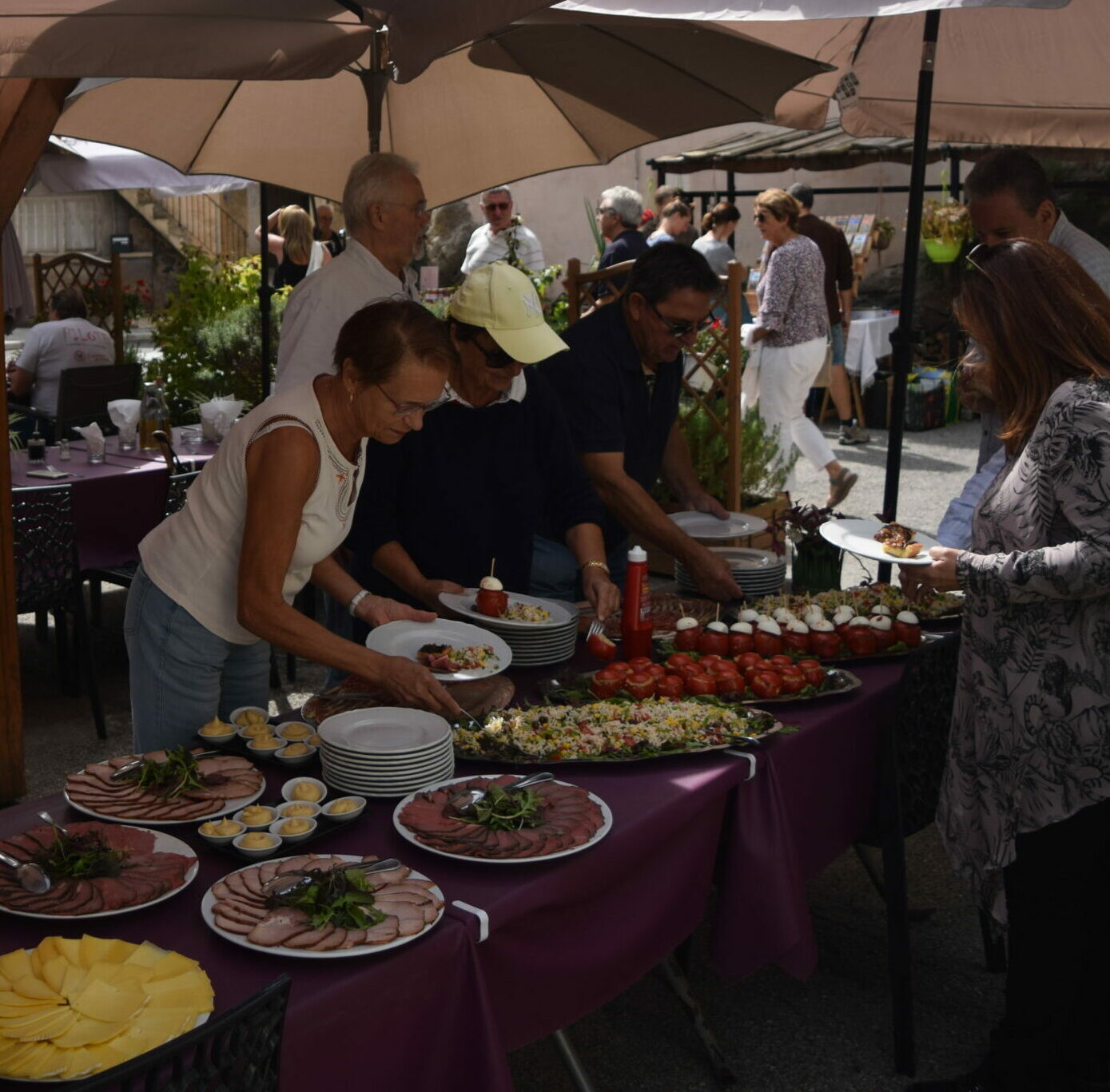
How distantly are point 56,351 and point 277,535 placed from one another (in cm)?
583

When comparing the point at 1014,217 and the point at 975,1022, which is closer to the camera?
the point at 975,1022

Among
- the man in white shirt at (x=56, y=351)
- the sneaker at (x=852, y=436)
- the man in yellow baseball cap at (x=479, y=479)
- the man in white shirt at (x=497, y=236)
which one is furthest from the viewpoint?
the sneaker at (x=852, y=436)

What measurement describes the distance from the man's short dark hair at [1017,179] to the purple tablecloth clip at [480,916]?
2851mm

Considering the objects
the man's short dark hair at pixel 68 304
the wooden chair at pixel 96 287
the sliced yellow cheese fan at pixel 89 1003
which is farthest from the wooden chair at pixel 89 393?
the sliced yellow cheese fan at pixel 89 1003

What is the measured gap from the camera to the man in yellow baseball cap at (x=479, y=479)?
3082mm

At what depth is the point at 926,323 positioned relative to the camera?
14.1m

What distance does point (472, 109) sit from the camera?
5477 mm

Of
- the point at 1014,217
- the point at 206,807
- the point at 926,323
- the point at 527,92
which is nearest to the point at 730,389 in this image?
the point at 527,92

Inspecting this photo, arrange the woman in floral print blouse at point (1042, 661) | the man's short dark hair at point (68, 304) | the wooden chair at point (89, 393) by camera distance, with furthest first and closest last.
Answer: the man's short dark hair at point (68, 304)
the wooden chair at point (89, 393)
the woman in floral print blouse at point (1042, 661)

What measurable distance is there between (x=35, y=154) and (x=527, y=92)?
87.1 inches

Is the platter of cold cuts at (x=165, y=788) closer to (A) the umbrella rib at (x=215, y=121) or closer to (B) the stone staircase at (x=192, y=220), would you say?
(A) the umbrella rib at (x=215, y=121)

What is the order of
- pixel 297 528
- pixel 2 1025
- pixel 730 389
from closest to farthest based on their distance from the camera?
1. pixel 2 1025
2. pixel 297 528
3. pixel 730 389

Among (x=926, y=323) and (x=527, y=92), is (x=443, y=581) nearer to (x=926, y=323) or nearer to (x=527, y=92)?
(x=527, y=92)

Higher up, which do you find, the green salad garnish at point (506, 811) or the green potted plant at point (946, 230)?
the green potted plant at point (946, 230)
